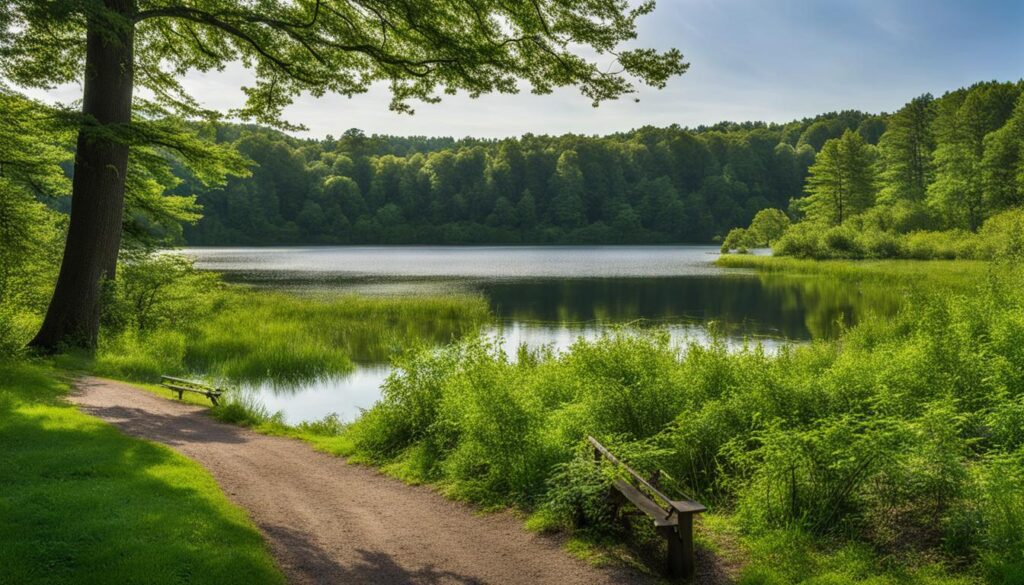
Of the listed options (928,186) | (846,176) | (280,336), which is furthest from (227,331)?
(928,186)

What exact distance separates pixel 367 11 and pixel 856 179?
6692 centimetres

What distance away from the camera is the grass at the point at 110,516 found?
5.45m

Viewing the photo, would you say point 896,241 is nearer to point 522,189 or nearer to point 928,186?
point 928,186

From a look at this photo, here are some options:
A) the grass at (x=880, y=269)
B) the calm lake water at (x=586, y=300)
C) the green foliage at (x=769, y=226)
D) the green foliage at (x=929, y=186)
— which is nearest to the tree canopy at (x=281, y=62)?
the calm lake water at (x=586, y=300)

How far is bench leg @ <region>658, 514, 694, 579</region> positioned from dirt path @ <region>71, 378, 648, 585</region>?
1.12ft

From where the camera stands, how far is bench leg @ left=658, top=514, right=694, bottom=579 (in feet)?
20.0

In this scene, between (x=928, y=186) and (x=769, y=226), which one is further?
(x=769, y=226)

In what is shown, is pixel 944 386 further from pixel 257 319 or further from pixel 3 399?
pixel 257 319

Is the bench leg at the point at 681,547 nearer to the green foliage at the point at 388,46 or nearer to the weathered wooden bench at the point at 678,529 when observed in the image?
the weathered wooden bench at the point at 678,529

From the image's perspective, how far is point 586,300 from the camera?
127ft

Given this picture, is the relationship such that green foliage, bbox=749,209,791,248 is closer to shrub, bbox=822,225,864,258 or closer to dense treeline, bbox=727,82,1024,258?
dense treeline, bbox=727,82,1024,258

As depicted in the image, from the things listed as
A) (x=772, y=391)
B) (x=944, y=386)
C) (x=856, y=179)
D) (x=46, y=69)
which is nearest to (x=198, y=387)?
(x=46, y=69)

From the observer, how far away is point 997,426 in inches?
305

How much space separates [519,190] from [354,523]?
455 feet
